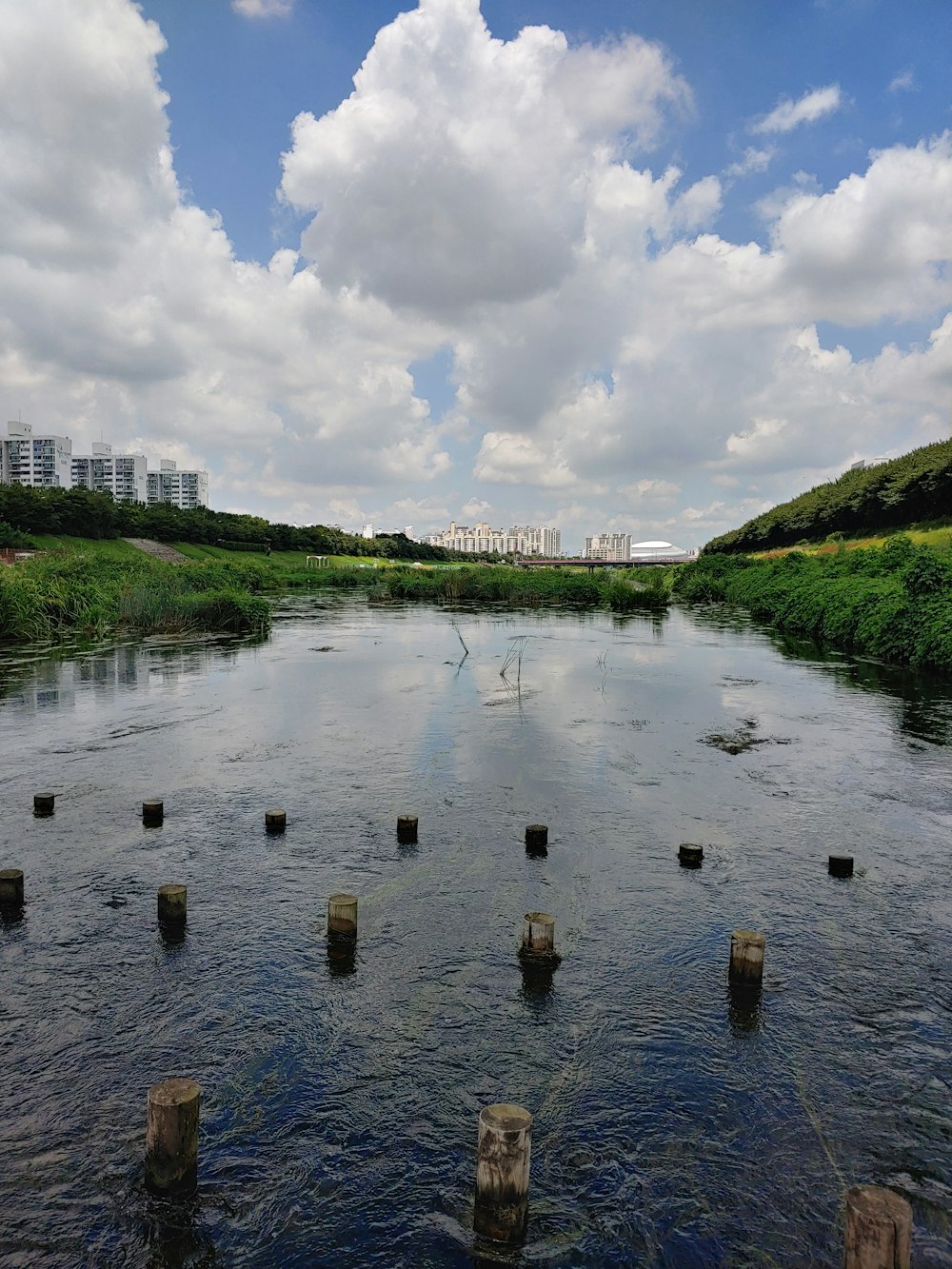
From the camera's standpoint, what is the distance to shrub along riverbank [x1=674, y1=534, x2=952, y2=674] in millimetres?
25984

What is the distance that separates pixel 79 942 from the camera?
8008 mm

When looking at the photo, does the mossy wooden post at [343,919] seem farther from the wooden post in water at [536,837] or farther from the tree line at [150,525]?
the tree line at [150,525]

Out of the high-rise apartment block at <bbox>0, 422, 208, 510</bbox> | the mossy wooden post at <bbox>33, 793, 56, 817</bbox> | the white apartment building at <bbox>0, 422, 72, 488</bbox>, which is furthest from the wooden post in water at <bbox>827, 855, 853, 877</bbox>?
the white apartment building at <bbox>0, 422, 72, 488</bbox>

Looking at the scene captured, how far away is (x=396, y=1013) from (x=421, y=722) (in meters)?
11.6

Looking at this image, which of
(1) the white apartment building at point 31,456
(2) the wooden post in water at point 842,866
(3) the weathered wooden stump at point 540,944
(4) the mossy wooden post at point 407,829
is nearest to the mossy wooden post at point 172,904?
(4) the mossy wooden post at point 407,829

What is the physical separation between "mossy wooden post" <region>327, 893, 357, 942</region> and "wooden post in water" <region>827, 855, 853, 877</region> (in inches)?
221

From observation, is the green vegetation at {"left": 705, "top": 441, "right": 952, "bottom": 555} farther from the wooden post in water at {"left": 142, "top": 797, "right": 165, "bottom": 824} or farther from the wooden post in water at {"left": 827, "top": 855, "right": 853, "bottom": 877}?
the wooden post in water at {"left": 142, "top": 797, "right": 165, "bottom": 824}

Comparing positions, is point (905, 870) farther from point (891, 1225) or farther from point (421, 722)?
point (421, 722)

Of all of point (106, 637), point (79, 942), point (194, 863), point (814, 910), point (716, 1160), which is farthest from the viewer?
point (106, 637)

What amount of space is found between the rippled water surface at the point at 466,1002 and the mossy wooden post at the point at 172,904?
0.69ft

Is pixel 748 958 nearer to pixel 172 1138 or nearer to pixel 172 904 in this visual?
pixel 172 1138

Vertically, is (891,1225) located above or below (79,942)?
above

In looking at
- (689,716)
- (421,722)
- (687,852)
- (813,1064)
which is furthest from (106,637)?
(813,1064)

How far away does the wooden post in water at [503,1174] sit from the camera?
4449 mm
